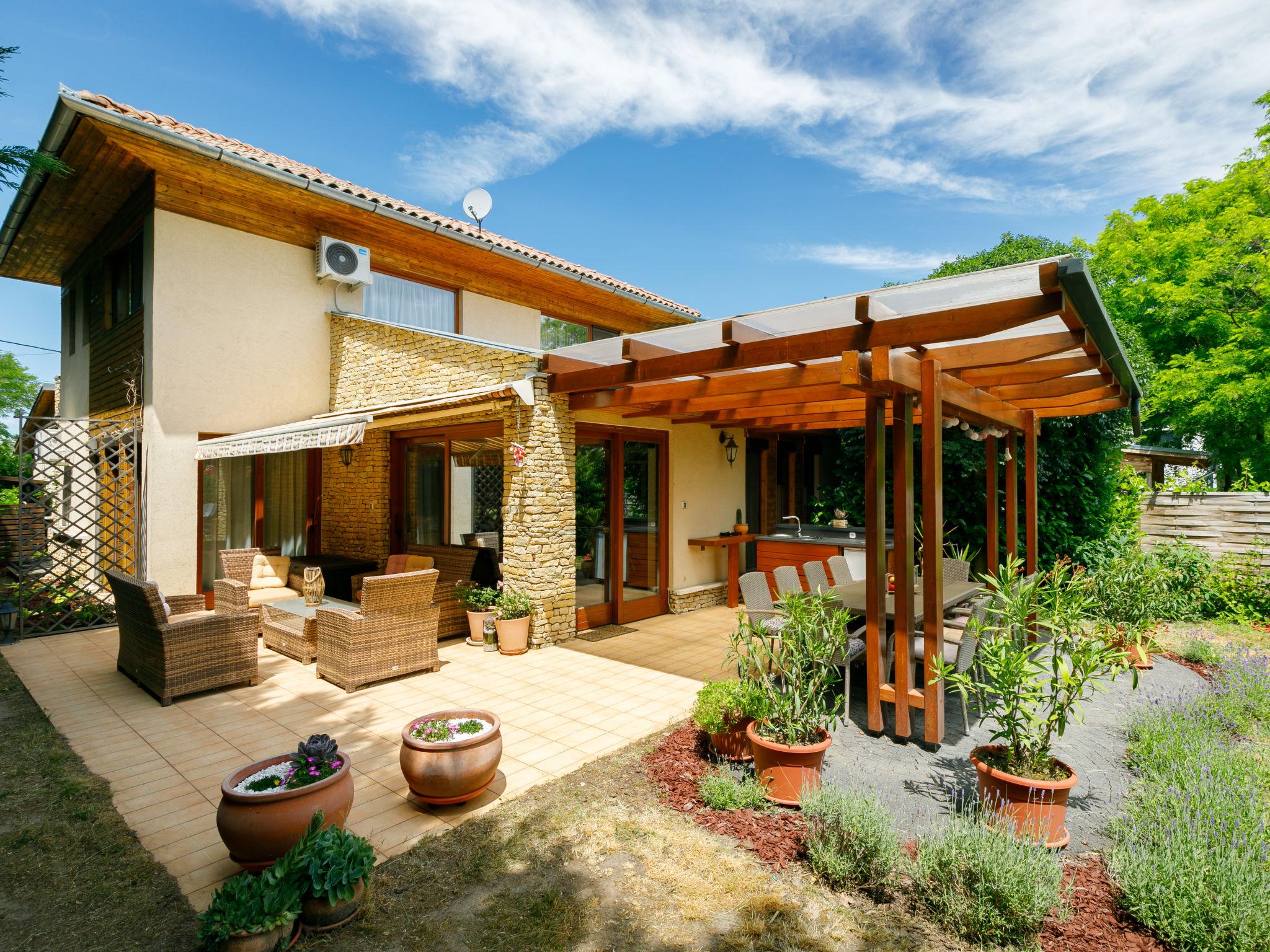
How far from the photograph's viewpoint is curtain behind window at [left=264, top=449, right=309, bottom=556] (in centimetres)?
1245

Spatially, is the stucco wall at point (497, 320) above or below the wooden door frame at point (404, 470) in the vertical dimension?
above

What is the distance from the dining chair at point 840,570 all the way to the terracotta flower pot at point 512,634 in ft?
15.3

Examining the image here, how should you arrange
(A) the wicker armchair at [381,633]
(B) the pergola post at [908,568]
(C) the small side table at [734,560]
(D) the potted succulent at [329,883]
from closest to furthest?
1. (D) the potted succulent at [329,883]
2. (B) the pergola post at [908,568]
3. (A) the wicker armchair at [381,633]
4. (C) the small side table at [734,560]

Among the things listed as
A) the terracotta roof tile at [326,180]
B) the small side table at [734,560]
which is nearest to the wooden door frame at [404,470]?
the terracotta roof tile at [326,180]

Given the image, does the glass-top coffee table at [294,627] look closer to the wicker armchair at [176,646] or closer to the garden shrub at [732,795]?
the wicker armchair at [176,646]

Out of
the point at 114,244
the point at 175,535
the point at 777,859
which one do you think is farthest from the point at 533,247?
the point at 777,859

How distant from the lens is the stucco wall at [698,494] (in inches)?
474

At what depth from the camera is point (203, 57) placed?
11281 millimetres

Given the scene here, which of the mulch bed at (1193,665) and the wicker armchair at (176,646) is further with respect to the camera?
the mulch bed at (1193,665)

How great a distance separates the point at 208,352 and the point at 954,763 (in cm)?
1234

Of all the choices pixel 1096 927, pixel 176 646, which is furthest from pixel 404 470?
pixel 1096 927

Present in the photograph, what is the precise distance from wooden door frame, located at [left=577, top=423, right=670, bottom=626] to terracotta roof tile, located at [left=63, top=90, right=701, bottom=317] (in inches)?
199

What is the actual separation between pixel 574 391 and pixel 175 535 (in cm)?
714

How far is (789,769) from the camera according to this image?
4586 mm
